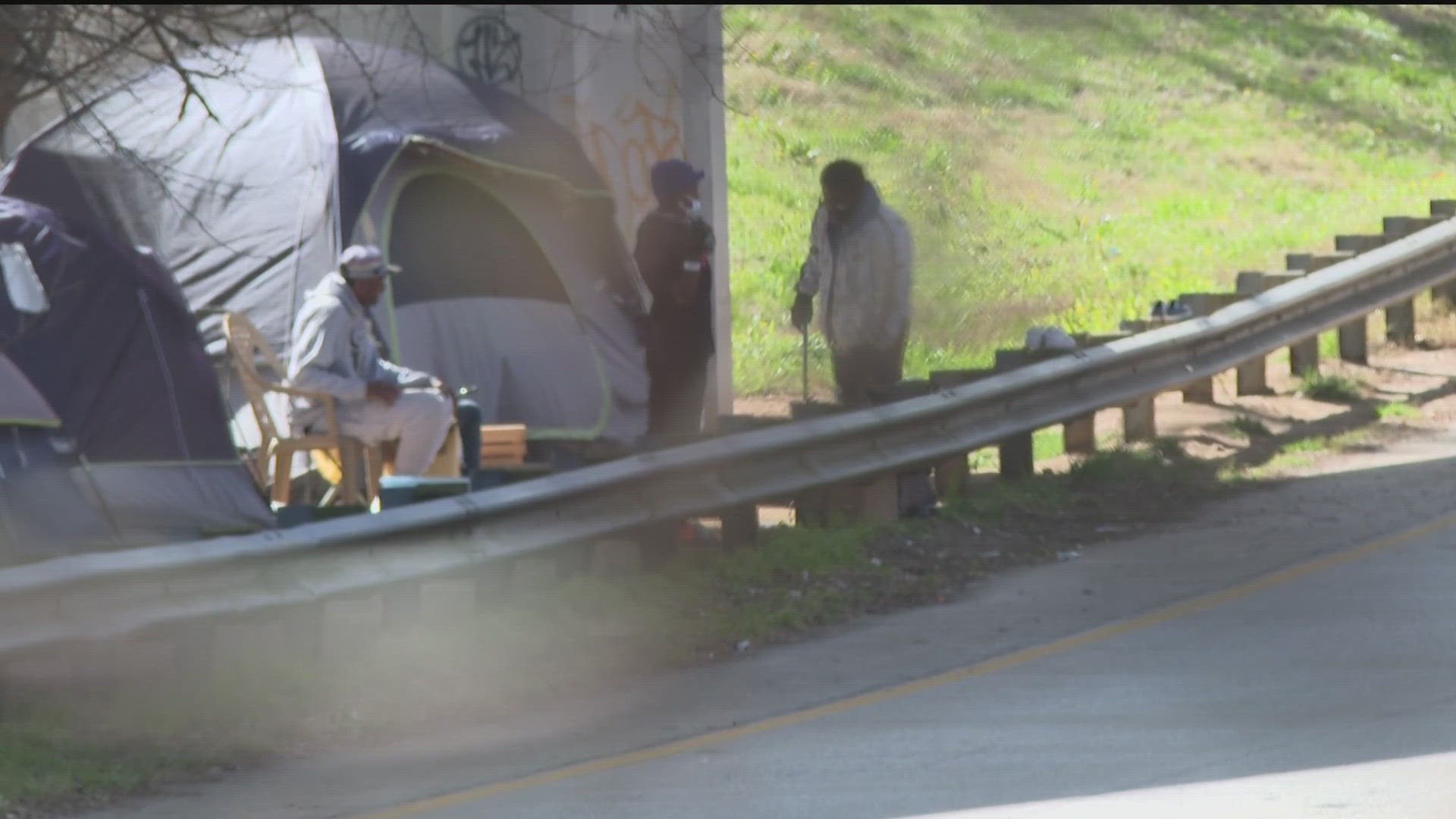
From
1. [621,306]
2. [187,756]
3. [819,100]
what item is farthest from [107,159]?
[187,756]

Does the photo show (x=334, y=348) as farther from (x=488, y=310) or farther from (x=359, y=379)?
(x=488, y=310)

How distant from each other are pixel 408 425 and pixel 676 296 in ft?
5.90

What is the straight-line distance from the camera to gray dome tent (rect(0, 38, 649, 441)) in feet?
43.4

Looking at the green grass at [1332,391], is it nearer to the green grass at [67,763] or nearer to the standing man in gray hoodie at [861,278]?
the standing man in gray hoodie at [861,278]

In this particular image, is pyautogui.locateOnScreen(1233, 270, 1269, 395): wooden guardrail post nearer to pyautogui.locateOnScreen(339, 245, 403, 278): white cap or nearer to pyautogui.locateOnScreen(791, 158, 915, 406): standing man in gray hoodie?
pyautogui.locateOnScreen(791, 158, 915, 406): standing man in gray hoodie

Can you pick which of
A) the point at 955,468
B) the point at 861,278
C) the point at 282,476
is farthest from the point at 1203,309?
the point at 282,476

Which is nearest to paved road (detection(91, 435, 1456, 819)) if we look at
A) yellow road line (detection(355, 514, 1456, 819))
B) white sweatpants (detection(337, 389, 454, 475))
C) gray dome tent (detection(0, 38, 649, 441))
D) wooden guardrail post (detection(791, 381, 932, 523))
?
yellow road line (detection(355, 514, 1456, 819))

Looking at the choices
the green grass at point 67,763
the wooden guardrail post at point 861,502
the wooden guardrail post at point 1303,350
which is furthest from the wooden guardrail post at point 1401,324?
the green grass at point 67,763

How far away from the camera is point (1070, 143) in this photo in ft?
68.2

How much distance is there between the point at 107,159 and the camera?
13.4 metres

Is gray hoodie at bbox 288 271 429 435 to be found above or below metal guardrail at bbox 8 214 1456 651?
above

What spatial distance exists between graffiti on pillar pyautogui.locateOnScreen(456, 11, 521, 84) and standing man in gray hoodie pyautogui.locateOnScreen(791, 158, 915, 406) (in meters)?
2.81

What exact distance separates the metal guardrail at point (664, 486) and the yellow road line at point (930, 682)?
3.97 feet

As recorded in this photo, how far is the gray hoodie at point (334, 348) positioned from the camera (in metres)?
11.4
